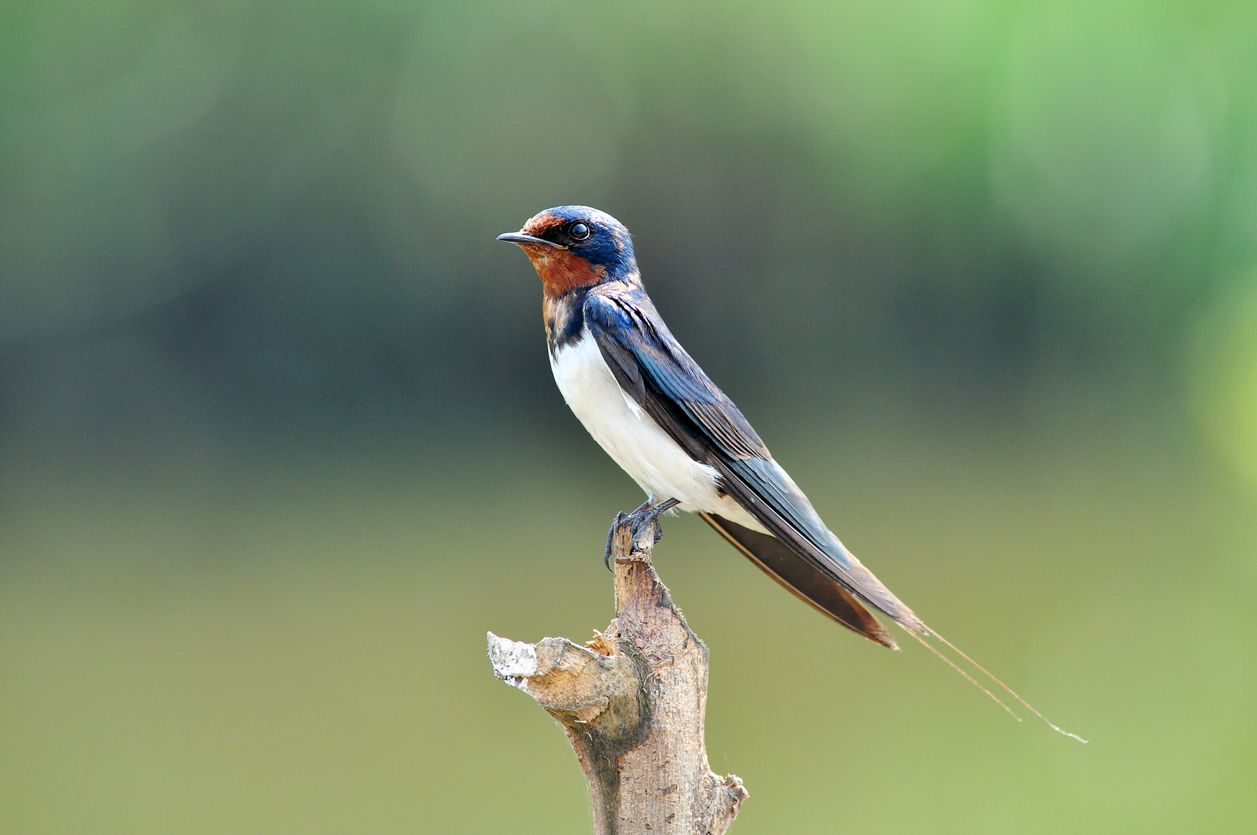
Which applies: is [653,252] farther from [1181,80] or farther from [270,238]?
[1181,80]

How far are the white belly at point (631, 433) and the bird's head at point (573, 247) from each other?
0.18m

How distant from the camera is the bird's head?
3100mm

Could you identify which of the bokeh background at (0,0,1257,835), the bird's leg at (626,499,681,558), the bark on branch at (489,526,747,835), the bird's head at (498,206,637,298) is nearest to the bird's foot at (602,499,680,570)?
the bird's leg at (626,499,681,558)

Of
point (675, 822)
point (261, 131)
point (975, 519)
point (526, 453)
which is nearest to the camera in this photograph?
point (675, 822)

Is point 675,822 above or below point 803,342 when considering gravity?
below

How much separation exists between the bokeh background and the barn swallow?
15.3 feet

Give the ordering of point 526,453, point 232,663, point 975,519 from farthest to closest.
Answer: point 526,453, point 975,519, point 232,663

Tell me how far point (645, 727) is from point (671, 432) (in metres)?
0.66

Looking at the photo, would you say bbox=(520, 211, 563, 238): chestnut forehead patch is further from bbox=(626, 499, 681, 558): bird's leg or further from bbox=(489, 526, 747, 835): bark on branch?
bbox=(489, 526, 747, 835): bark on branch

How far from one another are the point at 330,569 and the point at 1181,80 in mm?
7446

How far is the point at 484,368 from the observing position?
11422 mm

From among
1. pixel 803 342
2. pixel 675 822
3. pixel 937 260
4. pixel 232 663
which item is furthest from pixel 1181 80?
pixel 675 822

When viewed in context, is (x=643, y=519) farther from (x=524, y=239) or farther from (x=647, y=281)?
(x=647, y=281)

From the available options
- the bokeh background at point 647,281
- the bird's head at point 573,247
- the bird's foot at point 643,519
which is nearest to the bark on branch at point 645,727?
the bird's foot at point 643,519
